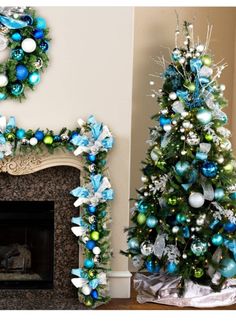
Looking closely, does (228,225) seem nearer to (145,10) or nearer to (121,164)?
(121,164)

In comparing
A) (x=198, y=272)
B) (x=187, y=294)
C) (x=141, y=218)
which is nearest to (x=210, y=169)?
(x=141, y=218)

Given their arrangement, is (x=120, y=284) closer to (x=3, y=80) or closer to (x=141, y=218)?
(x=141, y=218)

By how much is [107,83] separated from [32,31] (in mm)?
656

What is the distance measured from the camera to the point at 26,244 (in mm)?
4078

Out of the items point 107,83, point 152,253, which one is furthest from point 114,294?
point 107,83

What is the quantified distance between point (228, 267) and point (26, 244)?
1527mm

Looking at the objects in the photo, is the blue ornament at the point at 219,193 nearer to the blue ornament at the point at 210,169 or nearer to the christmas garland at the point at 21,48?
the blue ornament at the point at 210,169

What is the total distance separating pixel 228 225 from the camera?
12.0ft

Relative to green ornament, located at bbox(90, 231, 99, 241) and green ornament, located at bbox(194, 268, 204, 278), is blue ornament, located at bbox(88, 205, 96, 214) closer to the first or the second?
green ornament, located at bbox(90, 231, 99, 241)

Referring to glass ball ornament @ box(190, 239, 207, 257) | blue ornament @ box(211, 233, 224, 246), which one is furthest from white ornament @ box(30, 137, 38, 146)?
blue ornament @ box(211, 233, 224, 246)

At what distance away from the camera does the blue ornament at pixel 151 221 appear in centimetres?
373

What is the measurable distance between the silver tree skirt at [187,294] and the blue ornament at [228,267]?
0.84 ft

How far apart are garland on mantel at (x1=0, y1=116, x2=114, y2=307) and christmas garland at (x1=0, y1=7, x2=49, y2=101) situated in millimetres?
252

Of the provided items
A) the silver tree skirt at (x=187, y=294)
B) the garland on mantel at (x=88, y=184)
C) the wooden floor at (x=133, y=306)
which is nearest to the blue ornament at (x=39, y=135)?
the garland on mantel at (x=88, y=184)
